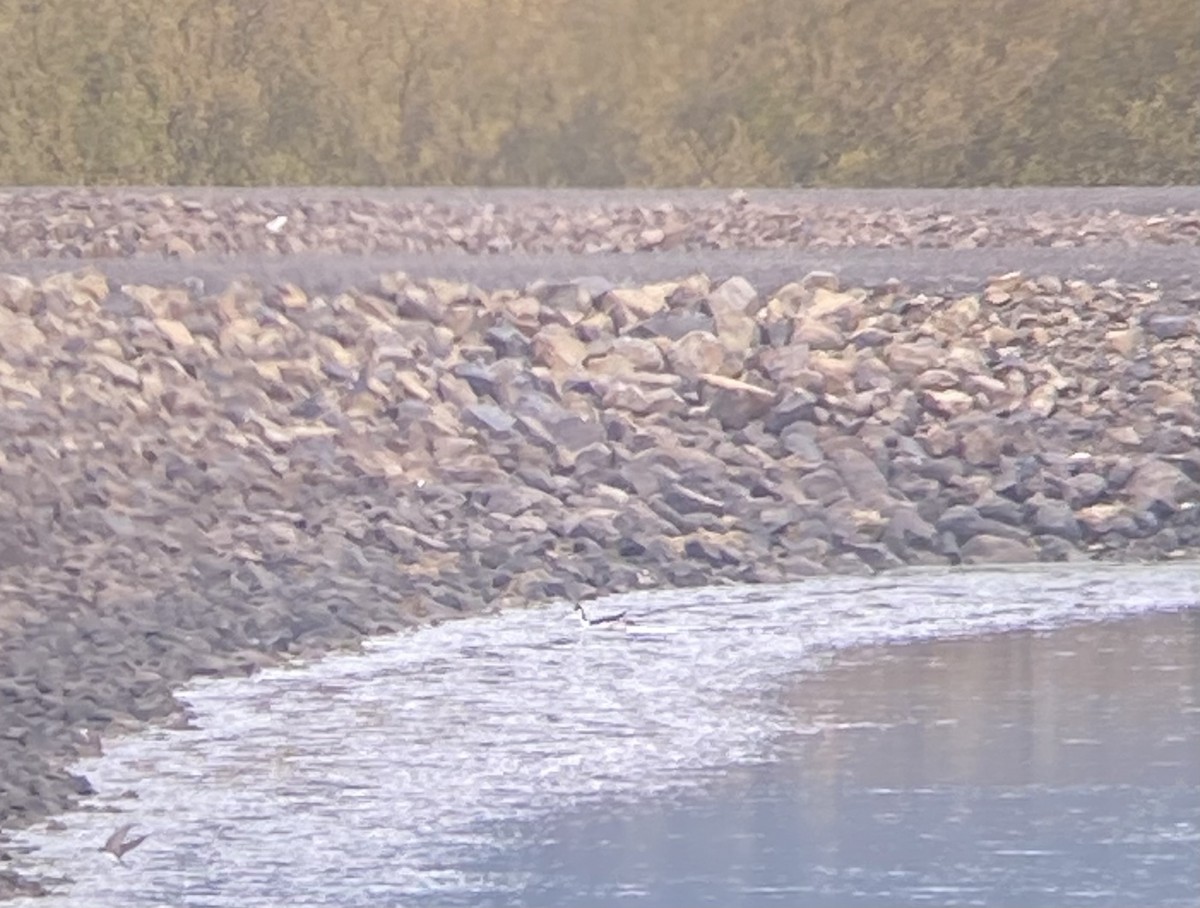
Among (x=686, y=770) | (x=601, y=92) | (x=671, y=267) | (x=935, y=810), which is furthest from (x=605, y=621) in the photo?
(x=601, y=92)

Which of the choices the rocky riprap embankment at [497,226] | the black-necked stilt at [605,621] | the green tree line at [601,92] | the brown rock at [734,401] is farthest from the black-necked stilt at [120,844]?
the green tree line at [601,92]

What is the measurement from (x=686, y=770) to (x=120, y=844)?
2.89 ft

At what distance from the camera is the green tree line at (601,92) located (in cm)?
1223

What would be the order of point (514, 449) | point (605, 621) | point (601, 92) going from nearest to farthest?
1. point (605, 621)
2. point (514, 449)
3. point (601, 92)

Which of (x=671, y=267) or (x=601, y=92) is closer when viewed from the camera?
(x=671, y=267)

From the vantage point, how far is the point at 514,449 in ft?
21.4

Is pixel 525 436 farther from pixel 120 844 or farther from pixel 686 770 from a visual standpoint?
pixel 120 844

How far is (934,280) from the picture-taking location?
7934 mm

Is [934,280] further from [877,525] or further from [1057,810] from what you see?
[1057,810]

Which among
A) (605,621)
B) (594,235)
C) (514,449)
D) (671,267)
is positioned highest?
(594,235)

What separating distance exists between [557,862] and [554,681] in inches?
46.6

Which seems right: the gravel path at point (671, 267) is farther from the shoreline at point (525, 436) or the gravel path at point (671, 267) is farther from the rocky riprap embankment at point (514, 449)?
the rocky riprap embankment at point (514, 449)

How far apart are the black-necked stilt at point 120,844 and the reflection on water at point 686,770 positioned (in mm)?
24

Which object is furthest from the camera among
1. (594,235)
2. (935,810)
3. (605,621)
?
(594,235)
